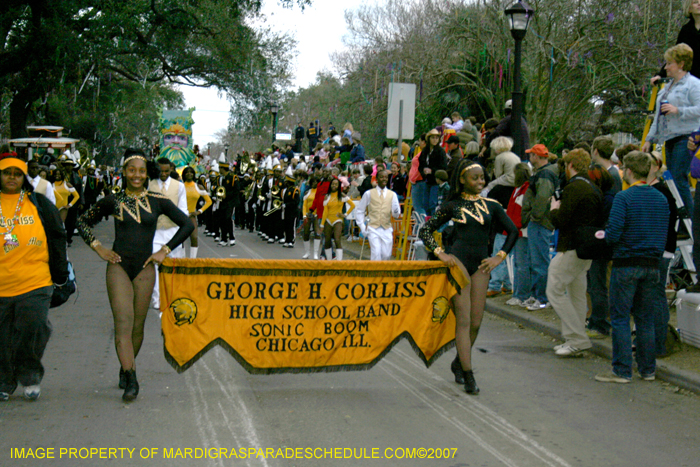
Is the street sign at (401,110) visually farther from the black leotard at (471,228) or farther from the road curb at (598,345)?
the black leotard at (471,228)

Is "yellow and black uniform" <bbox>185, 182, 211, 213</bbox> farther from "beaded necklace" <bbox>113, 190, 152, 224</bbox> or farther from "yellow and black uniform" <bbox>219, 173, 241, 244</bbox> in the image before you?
"beaded necklace" <bbox>113, 190, 152, 224</bbox>

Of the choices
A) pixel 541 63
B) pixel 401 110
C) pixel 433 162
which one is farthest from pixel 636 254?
pixel 541 63

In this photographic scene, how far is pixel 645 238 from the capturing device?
23.5 feet

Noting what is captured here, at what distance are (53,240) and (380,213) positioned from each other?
7604 mm

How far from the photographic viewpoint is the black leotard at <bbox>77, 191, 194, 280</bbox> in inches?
249

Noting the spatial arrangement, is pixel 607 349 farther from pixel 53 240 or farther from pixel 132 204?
pixel 53 240

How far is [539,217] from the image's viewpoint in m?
10.5

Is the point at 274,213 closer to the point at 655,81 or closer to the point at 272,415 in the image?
the point at 655,81

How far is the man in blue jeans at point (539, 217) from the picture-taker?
1040cm

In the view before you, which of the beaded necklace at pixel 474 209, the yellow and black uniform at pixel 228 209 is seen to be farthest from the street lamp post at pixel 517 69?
the yellow and black uniform at pixel 228 209

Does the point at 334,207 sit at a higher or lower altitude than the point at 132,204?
lower

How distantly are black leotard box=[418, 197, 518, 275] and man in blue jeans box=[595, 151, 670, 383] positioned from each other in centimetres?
116

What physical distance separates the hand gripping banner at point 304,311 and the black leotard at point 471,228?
0.65 ft

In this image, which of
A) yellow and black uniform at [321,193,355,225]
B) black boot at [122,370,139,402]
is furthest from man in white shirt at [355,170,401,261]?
black boot at [122,370,139,402]
